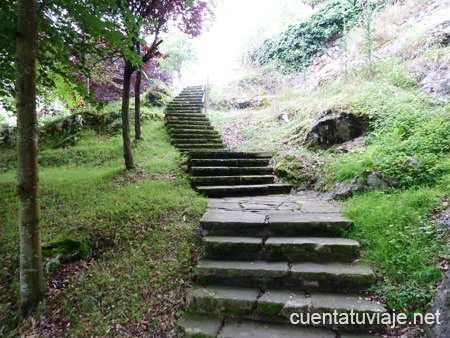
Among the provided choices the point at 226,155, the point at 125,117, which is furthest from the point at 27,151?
the point at 226,155

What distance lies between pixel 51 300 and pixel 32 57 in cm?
250

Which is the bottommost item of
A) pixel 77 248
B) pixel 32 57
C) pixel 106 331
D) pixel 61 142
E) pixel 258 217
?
pixel 106 331

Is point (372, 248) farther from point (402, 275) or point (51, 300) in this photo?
point (51, 300)

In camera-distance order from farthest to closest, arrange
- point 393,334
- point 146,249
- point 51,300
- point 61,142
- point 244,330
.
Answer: point 61,142
point 146,249
point 51,300
point 244,330
point 393,334

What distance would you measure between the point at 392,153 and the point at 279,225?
Result: 2320 mm

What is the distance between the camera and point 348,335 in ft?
7.22

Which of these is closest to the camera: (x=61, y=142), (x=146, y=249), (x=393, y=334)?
(x=393, y=334)

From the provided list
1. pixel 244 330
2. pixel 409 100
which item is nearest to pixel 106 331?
pixel 244 330

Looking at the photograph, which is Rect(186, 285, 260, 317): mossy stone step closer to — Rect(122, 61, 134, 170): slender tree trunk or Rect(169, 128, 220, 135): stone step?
Rect(122, 61, 134, 170): slender tree trunk

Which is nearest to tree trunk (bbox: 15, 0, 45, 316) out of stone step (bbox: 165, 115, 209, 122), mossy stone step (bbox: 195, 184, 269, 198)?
mossy stone step (bbox: 195, 184, 269, 198)

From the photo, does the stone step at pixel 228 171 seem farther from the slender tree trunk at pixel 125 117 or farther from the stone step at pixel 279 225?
the stone step at pixel 279 225

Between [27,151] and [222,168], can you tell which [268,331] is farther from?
[222,168]

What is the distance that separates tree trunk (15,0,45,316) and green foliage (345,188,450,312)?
3.40m

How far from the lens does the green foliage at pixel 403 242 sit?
229 cm
